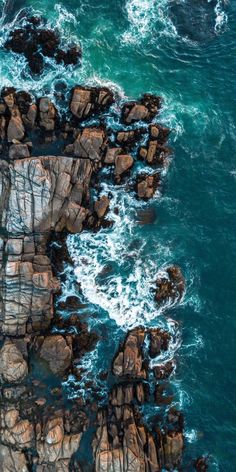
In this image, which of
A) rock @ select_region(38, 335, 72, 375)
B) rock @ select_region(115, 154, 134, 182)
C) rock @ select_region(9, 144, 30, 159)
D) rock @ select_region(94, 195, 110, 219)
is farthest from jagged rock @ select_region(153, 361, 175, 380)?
rock @ select_region(9, 144, 30, 159)

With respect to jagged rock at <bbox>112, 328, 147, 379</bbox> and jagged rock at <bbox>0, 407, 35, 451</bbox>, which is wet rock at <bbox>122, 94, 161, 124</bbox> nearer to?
jagged rock at <bbox>112, 328, 147, 379</bbox>

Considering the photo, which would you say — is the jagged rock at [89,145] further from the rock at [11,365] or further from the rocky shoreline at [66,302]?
the rock at [11,365]

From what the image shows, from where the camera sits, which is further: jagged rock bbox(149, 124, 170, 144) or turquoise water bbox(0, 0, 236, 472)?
jagged rock bbox(149, 124, 170, 144)

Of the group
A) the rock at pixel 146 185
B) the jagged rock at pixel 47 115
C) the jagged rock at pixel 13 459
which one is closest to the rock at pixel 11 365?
the jagged rock at pixel 13 459

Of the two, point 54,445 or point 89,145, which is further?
point 89,145

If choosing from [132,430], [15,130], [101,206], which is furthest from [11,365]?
[15,130]

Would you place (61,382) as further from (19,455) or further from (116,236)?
(116,236)

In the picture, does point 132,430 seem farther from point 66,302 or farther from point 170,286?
point 170,286
